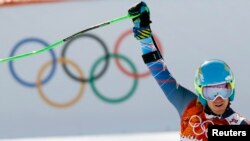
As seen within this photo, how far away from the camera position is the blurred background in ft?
36.3

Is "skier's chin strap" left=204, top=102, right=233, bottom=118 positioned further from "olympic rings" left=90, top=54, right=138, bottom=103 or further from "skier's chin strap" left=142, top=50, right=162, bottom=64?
"olympic rings" left=90, top=54, right=138, bottom=103

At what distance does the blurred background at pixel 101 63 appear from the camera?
11.1 metres

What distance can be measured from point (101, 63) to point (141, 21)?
6.73 m

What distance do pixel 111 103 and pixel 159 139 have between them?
1.82 meters

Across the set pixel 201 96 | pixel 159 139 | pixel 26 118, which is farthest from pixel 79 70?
pixel 201 96

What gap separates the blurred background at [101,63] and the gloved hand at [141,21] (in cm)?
614

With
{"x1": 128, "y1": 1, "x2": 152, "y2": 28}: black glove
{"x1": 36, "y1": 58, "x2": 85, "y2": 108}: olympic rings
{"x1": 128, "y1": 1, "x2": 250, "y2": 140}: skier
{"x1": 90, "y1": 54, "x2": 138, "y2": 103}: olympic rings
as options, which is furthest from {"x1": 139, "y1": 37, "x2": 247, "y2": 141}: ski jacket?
{"x1": 36, "y1": 58, "x2": 85, "y2": 108}: olympic rings

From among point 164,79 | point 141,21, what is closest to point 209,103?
point 164,79

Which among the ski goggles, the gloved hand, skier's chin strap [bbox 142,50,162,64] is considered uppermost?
the gloved hand

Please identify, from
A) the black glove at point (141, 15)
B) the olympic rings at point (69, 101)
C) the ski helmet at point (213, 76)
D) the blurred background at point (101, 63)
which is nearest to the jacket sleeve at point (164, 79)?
the black glove at point (141, 15)

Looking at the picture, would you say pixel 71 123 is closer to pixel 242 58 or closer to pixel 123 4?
pixel 123 4

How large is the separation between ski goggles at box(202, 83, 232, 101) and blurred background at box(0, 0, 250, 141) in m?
6.55

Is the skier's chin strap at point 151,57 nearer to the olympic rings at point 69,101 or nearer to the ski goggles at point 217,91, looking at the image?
the ski goggles at point 217,91

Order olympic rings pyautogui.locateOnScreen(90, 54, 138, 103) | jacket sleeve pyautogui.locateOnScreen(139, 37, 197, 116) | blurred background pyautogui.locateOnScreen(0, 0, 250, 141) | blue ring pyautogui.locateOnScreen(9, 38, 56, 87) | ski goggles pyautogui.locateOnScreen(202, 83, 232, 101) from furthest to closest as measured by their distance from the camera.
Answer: blue ring pyautogui.locateOnScreen(9, 38, 56, 87)
olympic rings pyautogui.locateOnScreen(90, 54, 138, 103)
blurred background pyautogui.locateOnScreen(0, 0, 250, 141)
jacket sleeve pyautogui.locateOnScreen(139, 37, 197, 116)
ski goggles pyautogui.locateOnScreen(202, 83, 232, 101)
